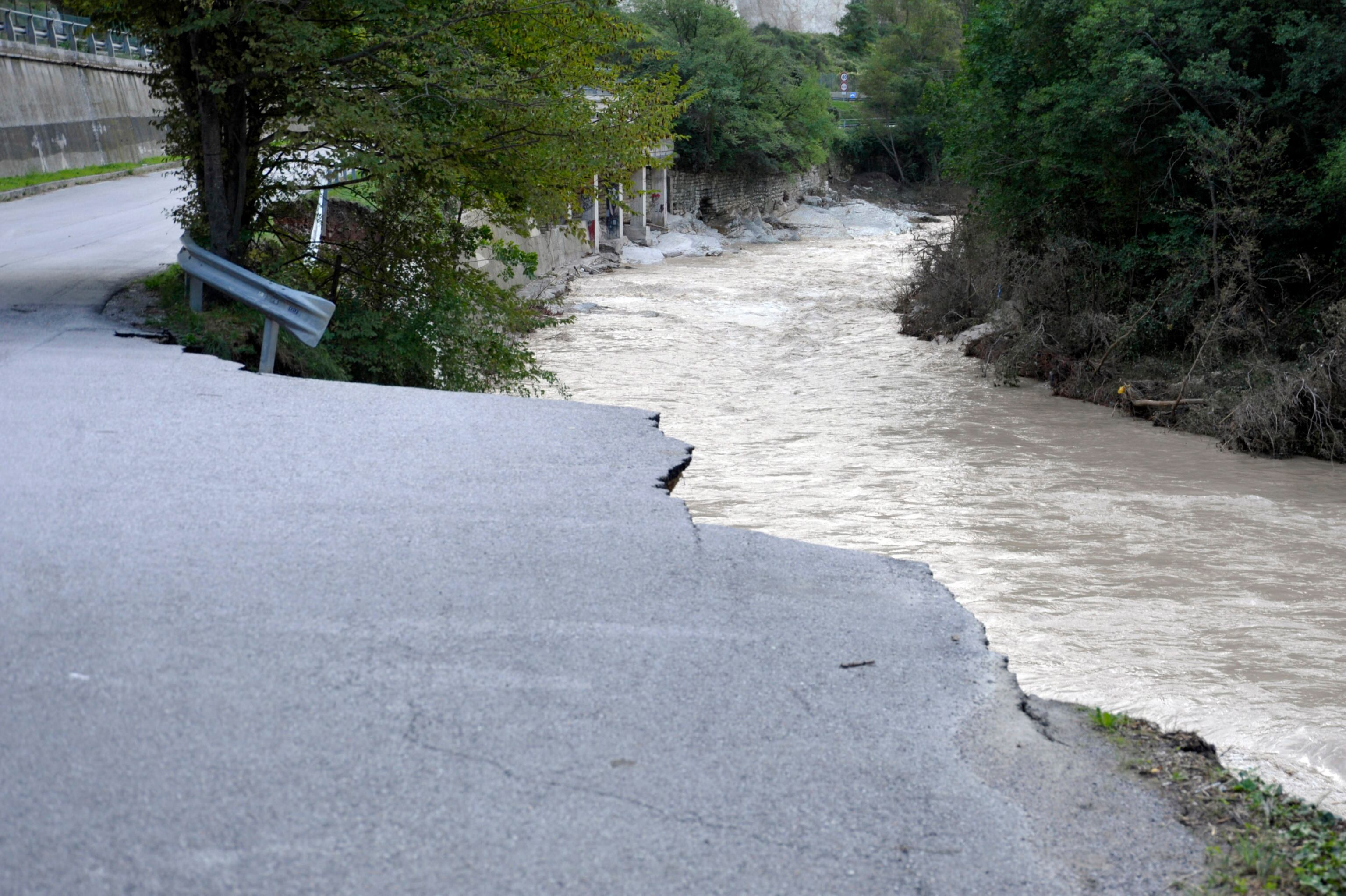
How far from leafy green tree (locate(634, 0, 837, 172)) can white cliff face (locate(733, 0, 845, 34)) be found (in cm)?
9254

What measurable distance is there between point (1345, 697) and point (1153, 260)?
45.5 ft

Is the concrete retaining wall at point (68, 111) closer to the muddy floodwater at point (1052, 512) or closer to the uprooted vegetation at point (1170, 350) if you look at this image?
the muddy floodwater at point (1052, 512)

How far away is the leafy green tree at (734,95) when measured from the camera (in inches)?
2237

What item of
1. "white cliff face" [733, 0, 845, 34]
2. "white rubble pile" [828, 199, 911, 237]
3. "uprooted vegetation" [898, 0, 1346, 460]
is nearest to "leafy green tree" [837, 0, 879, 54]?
"white cliff face" [733, 0, 845, 34]

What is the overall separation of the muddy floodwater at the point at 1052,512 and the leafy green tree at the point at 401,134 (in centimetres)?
395

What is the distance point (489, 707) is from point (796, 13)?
16038 centimetres

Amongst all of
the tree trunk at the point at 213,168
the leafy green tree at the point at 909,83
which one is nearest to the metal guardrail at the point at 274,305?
the tree trunk at the point at 213,168

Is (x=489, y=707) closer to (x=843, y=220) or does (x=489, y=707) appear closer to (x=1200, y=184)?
(x=1200, y=184)

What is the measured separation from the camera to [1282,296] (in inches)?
760

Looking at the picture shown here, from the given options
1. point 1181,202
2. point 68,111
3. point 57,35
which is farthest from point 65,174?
point 1181,202

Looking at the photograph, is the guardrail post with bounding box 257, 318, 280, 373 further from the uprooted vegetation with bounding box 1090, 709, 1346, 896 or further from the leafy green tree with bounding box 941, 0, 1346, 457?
the leafy green tree with bounding box 941, 0, 1346, 457

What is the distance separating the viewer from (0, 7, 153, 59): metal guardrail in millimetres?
34406

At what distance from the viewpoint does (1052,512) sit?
14.0 meters

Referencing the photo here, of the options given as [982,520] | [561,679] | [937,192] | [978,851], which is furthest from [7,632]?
[937,192]
